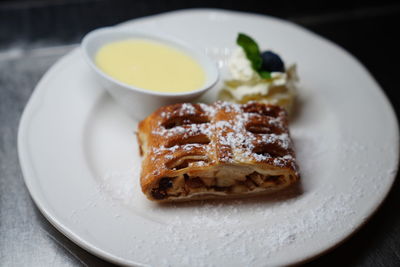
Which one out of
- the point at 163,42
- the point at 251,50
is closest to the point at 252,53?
the point at 251,50

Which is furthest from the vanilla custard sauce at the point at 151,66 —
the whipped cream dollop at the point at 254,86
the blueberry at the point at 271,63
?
the blueberry at the point at 271,63

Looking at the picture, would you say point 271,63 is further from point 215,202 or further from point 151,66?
point 215,202

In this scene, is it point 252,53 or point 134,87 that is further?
point 252,53

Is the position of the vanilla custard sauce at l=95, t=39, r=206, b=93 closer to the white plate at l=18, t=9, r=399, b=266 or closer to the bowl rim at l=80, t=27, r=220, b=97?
the bowl rim at l=80, t=27, r=220, b=97

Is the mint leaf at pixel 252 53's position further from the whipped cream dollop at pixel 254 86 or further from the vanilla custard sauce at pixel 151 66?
the vanilla custard sauce at pixel 151 66

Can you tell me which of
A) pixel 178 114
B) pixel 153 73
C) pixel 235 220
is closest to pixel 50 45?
pixel 153 73
